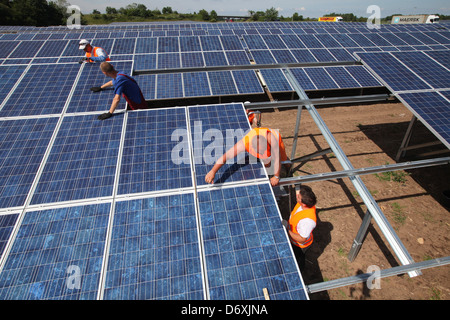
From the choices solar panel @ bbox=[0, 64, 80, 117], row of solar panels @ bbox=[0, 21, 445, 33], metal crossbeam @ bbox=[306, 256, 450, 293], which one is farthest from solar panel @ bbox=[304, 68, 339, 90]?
row of solar panels @ bbox=[0, 21, 445, 33]

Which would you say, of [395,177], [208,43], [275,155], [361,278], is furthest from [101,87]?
[395,177]

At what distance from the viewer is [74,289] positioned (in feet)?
9.83

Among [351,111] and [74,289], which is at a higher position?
[74,289]

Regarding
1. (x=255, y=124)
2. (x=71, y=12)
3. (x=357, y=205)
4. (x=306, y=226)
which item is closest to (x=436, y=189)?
(x=357, y=205)

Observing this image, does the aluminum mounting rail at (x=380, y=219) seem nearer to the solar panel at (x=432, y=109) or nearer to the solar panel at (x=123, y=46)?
the solar panel at (x=432, y=109)

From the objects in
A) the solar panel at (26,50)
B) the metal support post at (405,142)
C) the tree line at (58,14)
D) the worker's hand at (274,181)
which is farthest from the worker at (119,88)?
the tree line at (58,14)

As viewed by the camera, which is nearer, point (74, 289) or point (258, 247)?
point (74, 289)

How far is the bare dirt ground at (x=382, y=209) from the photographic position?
6.00 metres

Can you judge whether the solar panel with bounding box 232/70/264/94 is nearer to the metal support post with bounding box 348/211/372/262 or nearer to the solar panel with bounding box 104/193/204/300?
the metal support post with bounding box 348/211/372/262

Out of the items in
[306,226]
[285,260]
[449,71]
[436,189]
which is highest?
[449,71]

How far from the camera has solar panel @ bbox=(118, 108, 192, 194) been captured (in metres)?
→ 4.09

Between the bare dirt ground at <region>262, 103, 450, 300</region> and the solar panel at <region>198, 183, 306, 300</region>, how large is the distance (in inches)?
138
